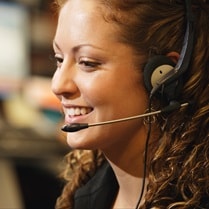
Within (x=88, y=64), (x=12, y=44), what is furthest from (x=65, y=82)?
(x=12, y=44)

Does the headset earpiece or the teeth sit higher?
the headset earpiece

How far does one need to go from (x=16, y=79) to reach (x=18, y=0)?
1.43ft

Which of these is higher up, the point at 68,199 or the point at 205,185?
the point at 205,185

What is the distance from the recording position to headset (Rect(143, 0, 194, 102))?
125cm

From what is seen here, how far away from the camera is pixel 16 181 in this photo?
103 inches

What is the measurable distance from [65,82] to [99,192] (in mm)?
375

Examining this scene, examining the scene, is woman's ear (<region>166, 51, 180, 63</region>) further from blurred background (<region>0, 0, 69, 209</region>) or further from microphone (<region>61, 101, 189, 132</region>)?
blurred background (<region>0, 0, 69, 209</region>)

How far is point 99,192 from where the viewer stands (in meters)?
1.55

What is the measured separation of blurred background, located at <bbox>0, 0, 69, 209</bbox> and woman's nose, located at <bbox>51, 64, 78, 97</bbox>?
3.81ft

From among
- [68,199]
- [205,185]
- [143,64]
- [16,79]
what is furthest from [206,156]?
[16,79]

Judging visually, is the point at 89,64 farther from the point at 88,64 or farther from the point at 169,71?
the point at 169,71

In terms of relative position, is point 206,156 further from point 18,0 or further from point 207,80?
point 18,0

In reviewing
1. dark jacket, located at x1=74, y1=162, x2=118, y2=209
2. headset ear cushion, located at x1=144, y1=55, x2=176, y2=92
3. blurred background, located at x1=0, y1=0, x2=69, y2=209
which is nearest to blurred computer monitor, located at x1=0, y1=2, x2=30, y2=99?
blurred background, located at x1=0, y1=0, x2=69, y2=209

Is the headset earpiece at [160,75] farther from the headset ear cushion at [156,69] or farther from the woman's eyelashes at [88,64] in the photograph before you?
the woman's eyelashes at [88,64]
